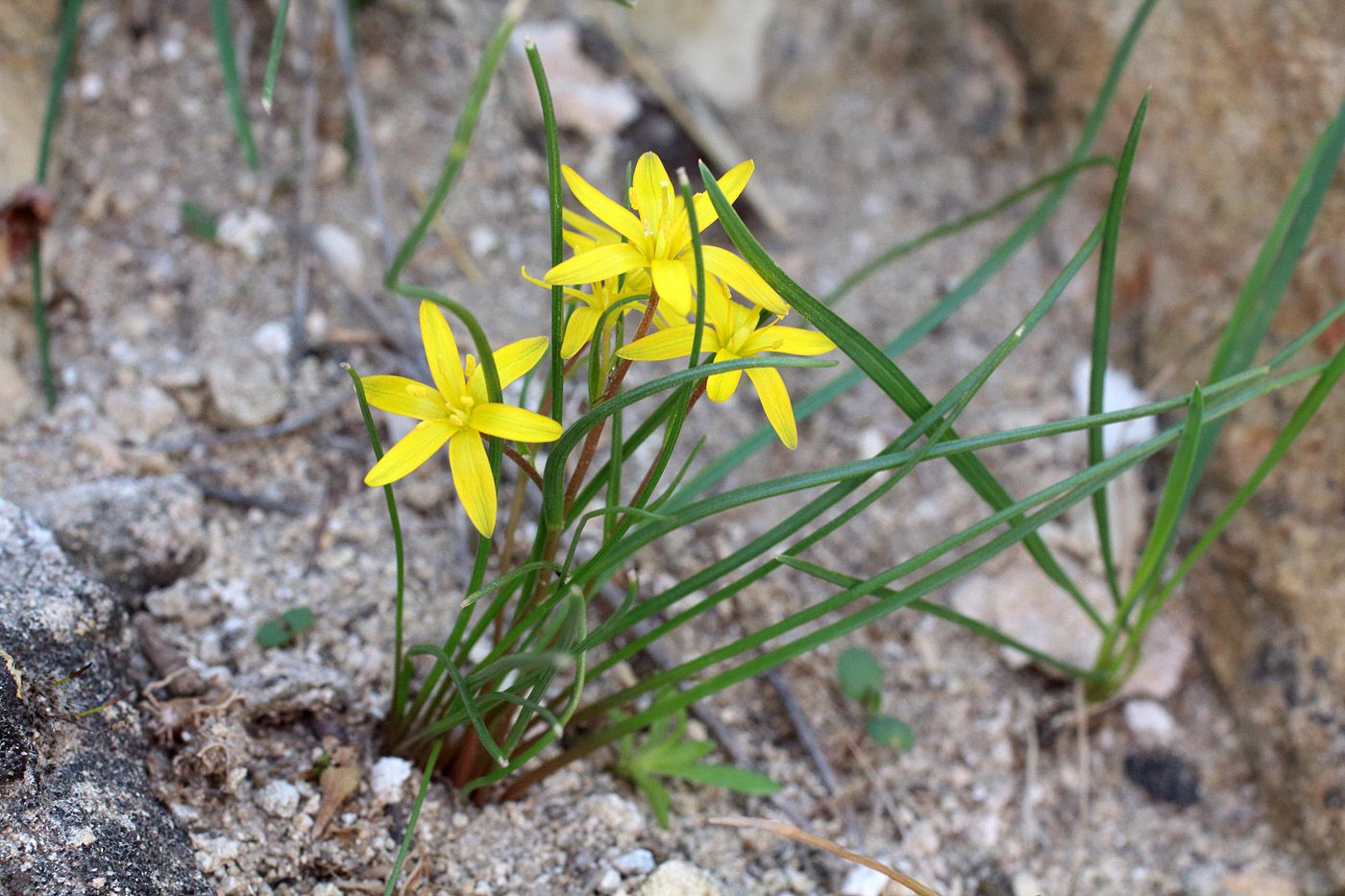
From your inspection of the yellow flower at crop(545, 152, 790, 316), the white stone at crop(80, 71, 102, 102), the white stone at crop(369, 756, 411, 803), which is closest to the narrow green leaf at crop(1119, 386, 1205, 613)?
A: the yellow flower at crop(545, 152, 790, 316)

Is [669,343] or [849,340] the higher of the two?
[849,340]

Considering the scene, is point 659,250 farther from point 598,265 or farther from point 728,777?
point 728,777

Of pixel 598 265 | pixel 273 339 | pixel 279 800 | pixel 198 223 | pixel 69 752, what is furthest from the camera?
pixel 198 223

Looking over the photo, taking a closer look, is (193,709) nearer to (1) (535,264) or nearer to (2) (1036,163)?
(1) (535,264)

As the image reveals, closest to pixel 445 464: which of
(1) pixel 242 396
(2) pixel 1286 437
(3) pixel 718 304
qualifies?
(1) pixel 242 396

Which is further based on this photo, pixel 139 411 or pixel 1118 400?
pixel 1118 400

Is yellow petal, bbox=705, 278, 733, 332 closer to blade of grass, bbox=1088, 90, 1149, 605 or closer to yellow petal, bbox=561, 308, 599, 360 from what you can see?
yellow petal, bbox=561, 308, 599, 360

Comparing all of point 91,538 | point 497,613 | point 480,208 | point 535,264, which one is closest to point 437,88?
point 480,208

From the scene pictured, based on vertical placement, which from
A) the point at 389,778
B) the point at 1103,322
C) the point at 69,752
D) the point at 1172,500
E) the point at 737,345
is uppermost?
the point at 1103,322
